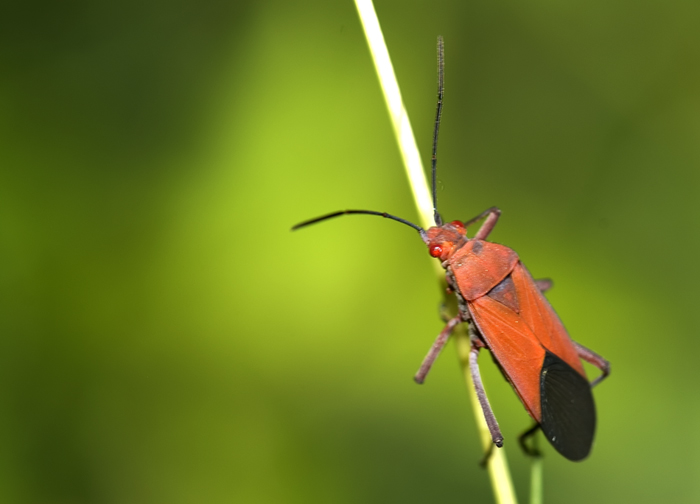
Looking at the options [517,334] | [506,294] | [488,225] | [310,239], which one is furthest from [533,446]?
[310,239]

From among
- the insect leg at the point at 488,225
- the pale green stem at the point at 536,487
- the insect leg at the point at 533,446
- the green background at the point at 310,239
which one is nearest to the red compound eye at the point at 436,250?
the insect leg at the point at 488,225

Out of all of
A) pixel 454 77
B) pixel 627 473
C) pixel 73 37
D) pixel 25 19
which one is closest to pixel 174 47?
pixel 73 37

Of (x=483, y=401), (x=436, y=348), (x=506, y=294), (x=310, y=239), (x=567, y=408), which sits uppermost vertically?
(x=310, y=239)

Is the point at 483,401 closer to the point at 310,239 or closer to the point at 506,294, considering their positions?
the point at 506,294

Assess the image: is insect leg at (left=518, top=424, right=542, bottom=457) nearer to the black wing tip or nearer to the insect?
the insect

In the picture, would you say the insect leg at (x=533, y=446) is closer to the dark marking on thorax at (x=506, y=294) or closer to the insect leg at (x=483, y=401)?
the insect leg at (x=483, y=401)

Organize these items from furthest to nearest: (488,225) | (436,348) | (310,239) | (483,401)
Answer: (310,239), (488,225), (436,348), (483,401)
